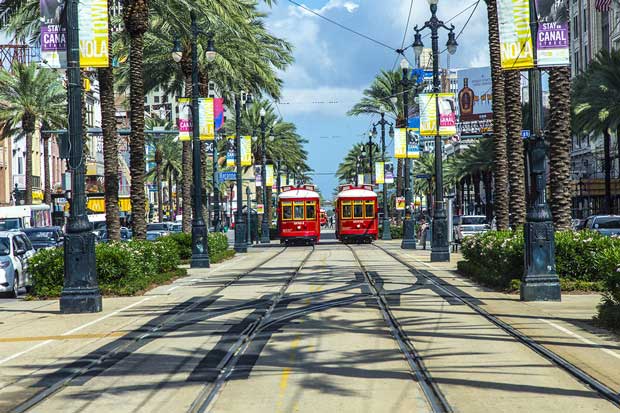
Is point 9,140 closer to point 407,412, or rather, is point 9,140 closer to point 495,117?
point 495,117

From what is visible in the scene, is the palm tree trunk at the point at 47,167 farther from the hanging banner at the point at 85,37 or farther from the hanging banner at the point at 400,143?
the hanging banner at the point at 85,37

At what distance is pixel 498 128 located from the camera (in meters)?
32.1

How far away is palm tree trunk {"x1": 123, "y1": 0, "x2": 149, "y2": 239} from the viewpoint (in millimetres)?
30672

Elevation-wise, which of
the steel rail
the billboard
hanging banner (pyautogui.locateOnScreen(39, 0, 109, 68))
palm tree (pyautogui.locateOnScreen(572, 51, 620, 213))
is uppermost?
the billboard

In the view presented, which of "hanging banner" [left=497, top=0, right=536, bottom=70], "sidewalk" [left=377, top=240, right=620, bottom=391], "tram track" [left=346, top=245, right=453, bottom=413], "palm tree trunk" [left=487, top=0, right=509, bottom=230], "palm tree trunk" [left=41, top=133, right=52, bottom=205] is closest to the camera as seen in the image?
"tram track" [left=346, top=245, right=453, bottom=413]

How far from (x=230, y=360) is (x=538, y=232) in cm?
980

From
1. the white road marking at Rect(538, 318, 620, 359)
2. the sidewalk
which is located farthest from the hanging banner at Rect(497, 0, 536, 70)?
the white road marking at Rect(538, 318, 620, 359)

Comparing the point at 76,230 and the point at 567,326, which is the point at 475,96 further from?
the point at 567,326

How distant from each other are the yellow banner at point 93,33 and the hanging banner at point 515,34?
8.42 meters

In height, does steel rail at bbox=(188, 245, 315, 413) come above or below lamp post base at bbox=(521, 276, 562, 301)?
below

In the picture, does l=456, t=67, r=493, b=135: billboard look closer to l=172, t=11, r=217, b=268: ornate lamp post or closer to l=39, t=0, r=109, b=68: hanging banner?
l=172, t=11, r=217, b=268: ornate lamp post

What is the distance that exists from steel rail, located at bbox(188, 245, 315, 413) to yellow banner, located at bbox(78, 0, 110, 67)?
6.43 metres

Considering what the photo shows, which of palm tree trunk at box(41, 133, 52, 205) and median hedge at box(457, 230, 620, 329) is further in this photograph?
palm tree trunk at box(41, 133, 52, 205)

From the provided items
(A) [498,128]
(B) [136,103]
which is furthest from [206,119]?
(A) [498,128]
